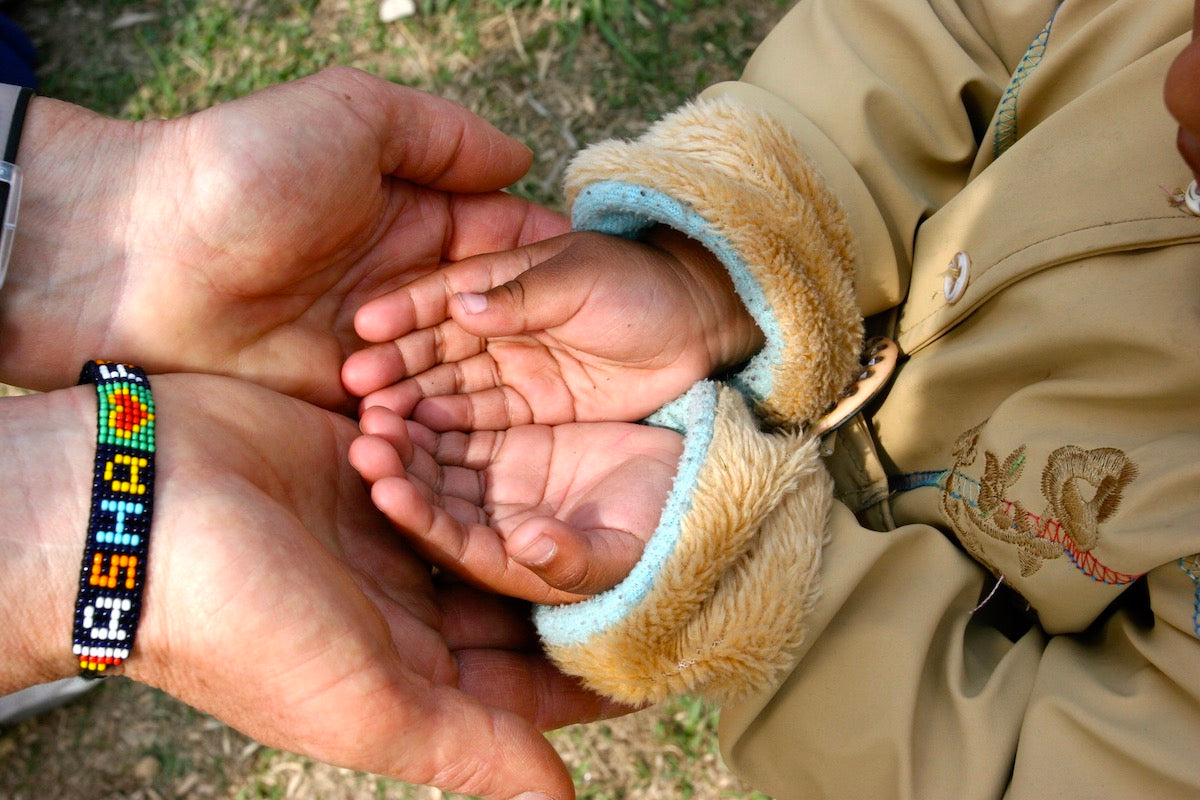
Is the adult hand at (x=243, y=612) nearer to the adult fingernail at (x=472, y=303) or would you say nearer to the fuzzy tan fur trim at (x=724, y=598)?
the fuzzy tan fur trim at (x=724, y=598)

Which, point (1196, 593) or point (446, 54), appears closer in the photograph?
point (1196, 593)

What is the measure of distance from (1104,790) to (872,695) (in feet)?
1.01

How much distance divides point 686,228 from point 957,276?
45cm

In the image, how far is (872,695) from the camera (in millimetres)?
1314

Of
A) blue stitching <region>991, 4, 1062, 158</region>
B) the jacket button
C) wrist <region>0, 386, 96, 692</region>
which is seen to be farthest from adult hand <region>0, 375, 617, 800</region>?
blue stitching <region>991, 4, 1062, 158</region>

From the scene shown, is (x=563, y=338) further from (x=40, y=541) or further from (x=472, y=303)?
(x=40, y=541)

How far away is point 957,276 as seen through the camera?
1438mm

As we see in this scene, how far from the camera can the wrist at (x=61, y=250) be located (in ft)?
4.27

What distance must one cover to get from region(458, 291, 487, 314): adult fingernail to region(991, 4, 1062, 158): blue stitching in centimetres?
92

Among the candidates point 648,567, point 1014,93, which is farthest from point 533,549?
point 1014,93

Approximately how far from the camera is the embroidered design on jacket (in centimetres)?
120

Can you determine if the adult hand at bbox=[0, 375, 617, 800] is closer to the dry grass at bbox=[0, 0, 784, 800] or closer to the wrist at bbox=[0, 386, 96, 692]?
the wrist at bbox=[0, 386, 96, 692]

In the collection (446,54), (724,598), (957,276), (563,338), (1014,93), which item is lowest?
(724,598)

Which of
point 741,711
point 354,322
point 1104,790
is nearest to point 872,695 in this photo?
point 741,711
